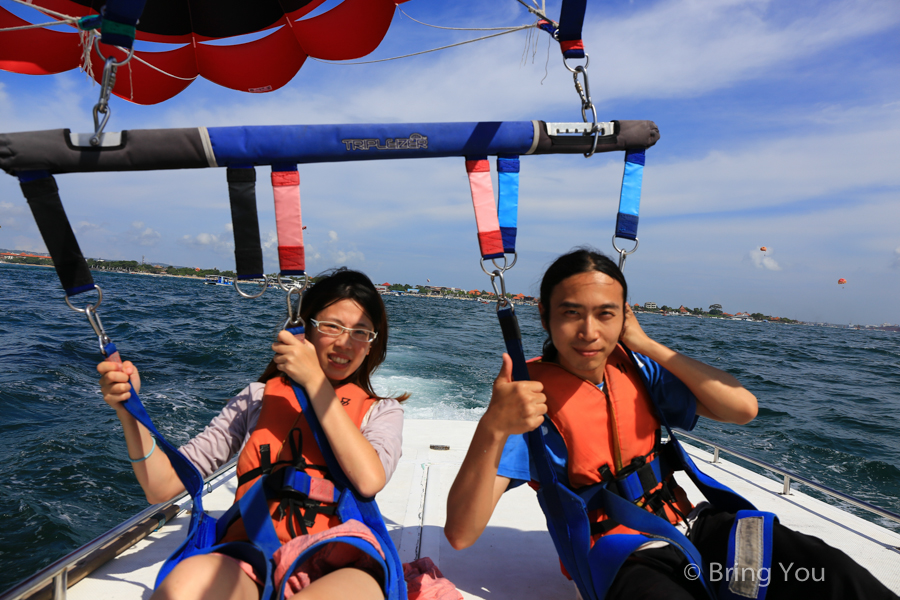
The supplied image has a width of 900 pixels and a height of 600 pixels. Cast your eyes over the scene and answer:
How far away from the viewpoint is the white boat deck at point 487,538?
1.83 meters

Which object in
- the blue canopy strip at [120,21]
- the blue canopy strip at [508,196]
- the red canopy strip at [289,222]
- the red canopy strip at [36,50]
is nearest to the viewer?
the blue canopy strip at [120,21]

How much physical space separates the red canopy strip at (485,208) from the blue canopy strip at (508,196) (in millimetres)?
38

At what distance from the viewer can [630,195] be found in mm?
1608

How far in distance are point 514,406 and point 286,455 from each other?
0.83 m

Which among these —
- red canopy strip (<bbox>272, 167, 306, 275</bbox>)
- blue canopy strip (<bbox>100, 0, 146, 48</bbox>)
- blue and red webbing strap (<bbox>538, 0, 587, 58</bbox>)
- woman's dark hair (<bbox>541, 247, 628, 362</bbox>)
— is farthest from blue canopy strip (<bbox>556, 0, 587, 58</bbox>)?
blue canopy strip (<bbox>100, 0, 146, 48</bbox>)

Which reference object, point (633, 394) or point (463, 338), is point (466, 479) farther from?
point (463, 338)

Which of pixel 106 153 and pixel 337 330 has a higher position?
pixel 106 153

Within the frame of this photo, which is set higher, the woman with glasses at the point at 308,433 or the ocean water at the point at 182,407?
the woman with glasses at the point at 308,433

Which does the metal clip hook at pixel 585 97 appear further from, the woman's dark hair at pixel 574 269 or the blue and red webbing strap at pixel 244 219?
the blue and red webbing strap at pixel 244 219

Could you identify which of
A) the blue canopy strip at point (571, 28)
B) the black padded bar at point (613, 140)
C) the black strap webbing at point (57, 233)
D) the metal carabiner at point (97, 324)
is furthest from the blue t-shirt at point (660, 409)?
the black strap webbing at point (57, 233)

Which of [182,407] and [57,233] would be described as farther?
[182,407]

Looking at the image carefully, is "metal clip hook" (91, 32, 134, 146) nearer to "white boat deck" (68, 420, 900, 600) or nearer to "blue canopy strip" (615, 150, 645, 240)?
"blue canopy strip" (615, 150, 645, 240)
